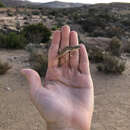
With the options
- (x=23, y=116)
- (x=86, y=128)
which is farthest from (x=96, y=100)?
(x=86, y=128)

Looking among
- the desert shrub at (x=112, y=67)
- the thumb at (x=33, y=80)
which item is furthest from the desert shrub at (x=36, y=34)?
the thumb at (x=33, y=80)

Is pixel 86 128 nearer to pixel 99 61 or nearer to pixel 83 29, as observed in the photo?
pixel 99 61

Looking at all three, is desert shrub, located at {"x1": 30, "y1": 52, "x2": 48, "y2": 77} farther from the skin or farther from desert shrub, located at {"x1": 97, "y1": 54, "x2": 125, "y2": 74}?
the skin

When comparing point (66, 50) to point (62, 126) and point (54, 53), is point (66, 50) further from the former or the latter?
point (62, 126)

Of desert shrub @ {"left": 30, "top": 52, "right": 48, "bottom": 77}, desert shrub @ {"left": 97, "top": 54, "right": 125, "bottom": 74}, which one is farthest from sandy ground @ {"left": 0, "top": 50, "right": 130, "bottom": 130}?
desert shrub @ {"left": 30, "top": 52, "right": 48, "bottom": 77}

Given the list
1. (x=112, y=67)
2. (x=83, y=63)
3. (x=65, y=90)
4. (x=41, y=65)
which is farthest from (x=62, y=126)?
(x=112, y=67)
